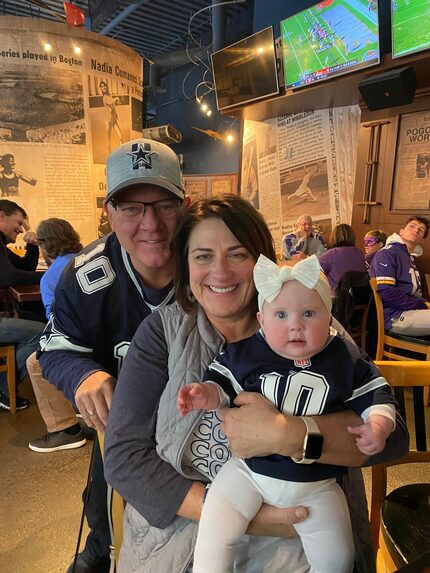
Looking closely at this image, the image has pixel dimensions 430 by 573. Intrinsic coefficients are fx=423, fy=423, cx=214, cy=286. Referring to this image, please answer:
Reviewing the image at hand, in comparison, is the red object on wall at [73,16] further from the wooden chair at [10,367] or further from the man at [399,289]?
the man at [399,289]

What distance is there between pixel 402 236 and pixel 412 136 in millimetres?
1455

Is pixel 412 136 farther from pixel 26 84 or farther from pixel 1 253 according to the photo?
pixel 1 253

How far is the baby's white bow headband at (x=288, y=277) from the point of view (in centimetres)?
100

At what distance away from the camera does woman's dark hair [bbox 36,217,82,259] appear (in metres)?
3.40

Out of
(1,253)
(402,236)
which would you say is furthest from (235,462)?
(402,236)

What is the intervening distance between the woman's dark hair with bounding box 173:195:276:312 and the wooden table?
2.76 m

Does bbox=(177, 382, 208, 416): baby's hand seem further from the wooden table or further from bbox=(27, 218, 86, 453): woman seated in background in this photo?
the wooden table

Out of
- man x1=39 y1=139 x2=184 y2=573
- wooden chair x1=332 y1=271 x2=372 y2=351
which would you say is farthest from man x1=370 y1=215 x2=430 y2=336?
man x1=39 y1=139 x2=184 y2=573

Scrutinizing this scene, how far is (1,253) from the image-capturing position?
12.2 ft

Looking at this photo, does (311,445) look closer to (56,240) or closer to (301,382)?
(301,382)

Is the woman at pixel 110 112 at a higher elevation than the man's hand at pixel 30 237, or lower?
higher

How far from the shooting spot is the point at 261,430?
971 mm

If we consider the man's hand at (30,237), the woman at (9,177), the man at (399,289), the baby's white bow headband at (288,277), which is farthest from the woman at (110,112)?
the baby's white bow headband at (288,277)

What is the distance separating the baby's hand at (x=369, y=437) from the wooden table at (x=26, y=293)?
3268 mm
